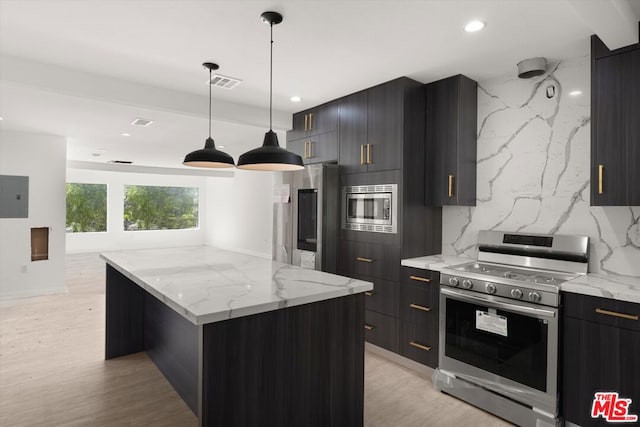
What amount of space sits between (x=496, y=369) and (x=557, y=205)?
1.35m

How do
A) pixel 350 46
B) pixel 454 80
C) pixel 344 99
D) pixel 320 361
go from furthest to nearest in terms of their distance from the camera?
1. pixel 344 99
2. pixel 454 80
3. pixel 350 46
4. pixel 320 361

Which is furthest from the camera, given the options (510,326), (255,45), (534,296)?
(255,45)

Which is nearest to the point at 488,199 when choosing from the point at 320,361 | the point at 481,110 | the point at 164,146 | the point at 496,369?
the point at 481,110

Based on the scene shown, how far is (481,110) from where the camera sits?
3389 millimetres

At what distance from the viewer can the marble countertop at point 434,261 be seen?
2986 millimetres

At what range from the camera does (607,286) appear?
2.23 meters

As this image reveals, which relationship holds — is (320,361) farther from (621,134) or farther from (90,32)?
(90,32)

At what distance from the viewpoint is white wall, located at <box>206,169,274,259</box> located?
8953mm

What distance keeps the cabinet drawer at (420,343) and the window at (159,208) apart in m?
9.70

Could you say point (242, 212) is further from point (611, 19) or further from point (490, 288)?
point (611, 19)

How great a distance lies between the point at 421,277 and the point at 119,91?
3.17 m

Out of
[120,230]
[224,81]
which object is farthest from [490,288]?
[120,230]

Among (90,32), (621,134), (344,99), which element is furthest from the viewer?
(344,99)

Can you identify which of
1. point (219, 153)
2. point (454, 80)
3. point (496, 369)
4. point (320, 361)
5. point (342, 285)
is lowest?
point (496, 369)
